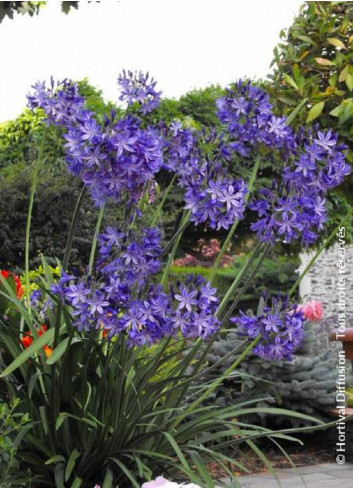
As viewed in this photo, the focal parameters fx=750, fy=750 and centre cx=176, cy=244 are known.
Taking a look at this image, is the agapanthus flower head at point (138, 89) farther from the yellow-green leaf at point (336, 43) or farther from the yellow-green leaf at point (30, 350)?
the yellow-green leaf at point (336, 43)

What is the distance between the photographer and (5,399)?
2.72 m

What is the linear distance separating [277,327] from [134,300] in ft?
1.69

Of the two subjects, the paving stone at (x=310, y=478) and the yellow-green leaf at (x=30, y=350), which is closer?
the yellow-green leaf at (x=30, y=350)

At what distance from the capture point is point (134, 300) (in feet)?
7.47

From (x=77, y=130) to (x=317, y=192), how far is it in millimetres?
816

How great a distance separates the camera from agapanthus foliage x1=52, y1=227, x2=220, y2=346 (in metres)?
2.23

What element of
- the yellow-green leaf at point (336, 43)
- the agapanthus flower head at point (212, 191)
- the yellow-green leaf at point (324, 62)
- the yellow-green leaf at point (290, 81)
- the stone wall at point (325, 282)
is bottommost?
the stone wall at point (325, 282)

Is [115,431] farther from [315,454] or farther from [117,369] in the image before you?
[315,454]

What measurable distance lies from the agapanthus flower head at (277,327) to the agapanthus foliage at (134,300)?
0.20 m

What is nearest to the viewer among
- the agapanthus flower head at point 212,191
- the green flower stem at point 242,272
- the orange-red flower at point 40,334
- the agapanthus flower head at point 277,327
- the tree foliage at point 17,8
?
the agapanthus flower head at point 212,191

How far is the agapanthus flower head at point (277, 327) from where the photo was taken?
2.46 m

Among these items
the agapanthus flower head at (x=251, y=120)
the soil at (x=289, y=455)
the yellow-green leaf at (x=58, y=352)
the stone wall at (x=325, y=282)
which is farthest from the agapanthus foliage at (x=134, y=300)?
the stone wall at (x=325, y=282)

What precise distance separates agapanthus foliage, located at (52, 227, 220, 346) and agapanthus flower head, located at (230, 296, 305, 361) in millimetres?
195

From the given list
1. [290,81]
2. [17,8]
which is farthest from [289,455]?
[17,8]
